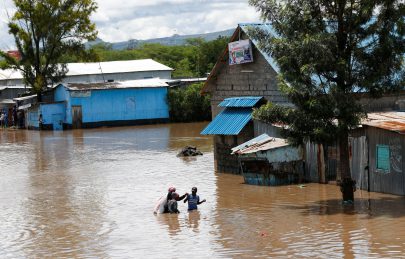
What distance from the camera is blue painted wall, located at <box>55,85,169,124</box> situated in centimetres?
4912

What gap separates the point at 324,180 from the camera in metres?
22.1

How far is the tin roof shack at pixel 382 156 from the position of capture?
19109 mm

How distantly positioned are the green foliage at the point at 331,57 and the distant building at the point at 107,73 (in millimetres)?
42969

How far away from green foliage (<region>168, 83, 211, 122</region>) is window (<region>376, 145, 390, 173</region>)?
3103 centimetres

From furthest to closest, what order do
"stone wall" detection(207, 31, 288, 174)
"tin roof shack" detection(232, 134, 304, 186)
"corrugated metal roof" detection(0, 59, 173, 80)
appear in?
"corrugated metal roof" detection(0, 59, 173, 80), "stone wall" detection(207, 31, 288, 174), "tin roof shack" detection(232, 134, 304, 186)

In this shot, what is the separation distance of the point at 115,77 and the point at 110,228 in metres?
45.6

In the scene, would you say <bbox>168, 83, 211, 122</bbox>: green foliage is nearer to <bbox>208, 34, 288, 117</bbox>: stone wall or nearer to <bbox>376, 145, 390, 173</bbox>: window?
<bbox>208, 34, 288, 117</bbox>: stone wall

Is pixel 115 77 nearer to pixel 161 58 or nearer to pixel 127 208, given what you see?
pixel 161 58

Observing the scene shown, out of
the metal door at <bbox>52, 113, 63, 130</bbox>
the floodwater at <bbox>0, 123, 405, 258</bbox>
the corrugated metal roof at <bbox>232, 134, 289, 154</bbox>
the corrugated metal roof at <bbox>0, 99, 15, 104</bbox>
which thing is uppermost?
the corrugated metal roof at <bbox>0, 99, 15, 104</bbox>

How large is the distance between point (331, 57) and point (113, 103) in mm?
33472

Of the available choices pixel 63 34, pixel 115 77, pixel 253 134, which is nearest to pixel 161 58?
pixel 115 77

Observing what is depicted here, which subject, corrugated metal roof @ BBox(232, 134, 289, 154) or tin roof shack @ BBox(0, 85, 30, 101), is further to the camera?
tin roof shack @ BBox(0, 85, 30, 101)

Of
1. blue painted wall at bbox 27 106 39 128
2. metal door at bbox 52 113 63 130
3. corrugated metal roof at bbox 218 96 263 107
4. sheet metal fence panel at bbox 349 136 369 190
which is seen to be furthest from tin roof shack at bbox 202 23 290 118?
blue painted wall at bbox 27 106 39 128

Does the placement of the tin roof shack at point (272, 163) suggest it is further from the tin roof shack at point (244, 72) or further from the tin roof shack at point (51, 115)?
the tin roof shack at point (51, 115)
